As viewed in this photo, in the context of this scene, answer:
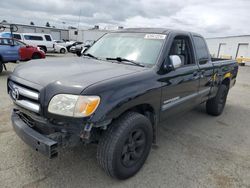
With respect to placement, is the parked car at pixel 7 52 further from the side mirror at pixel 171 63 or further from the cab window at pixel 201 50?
the side mirror at pixel 171 63

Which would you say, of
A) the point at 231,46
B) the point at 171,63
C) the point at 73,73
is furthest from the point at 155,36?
the point at 231,46

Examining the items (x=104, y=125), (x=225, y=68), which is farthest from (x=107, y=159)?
(x=225, y=68)

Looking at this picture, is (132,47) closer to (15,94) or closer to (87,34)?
(15,94)

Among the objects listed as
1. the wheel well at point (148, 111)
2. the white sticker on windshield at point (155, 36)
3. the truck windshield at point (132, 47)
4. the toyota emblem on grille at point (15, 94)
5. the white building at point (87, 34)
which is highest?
the white building at point (87, 34)

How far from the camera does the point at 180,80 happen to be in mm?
3279

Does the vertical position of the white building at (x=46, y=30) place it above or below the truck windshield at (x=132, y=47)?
above

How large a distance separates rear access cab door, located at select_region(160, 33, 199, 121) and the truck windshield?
0.62 feet

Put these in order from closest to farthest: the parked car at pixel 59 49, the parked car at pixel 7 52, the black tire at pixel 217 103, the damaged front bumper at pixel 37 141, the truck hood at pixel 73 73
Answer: the damaged front bumper at pixel 37 141 < the truck hood at pixel 73 73 < the black tire at pixel 217 103 < the parked car at pixel 7 52 < the parked car at pixel 59 49

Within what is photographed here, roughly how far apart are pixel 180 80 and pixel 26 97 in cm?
217

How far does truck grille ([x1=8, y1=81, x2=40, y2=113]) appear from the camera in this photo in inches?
87.8

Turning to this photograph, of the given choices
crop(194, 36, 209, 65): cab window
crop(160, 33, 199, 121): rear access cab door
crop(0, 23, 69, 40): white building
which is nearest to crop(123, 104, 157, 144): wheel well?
crop(160, 33, 199, 121): rear access cab door

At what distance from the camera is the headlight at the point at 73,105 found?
2.05 meters

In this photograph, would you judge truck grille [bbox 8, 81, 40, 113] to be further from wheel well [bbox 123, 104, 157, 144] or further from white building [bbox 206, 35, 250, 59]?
white building [bbox 206, 35, 250, 59]

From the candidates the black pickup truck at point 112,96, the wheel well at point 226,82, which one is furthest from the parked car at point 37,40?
the black pickup truck at point 112,96
